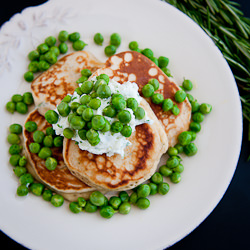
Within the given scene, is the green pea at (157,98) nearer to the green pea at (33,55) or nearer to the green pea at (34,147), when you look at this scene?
the green pea at (34,147)

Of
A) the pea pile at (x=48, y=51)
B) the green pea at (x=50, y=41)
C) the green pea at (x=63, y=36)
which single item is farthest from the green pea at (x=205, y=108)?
the green pea at (x=50, y=41)

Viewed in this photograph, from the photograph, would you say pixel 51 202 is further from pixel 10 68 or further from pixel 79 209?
pixel 10 68

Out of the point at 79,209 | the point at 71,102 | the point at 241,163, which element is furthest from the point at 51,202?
the point at 241,163

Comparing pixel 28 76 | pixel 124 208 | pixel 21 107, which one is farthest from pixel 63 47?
pixel 124 208

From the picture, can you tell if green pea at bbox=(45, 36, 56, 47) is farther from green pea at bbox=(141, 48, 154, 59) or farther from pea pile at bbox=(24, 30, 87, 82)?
green pea at bbox=(141, 48, 154, 59)

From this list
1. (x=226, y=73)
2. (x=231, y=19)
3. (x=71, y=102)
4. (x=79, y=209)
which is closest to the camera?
(x=71, y=102)
